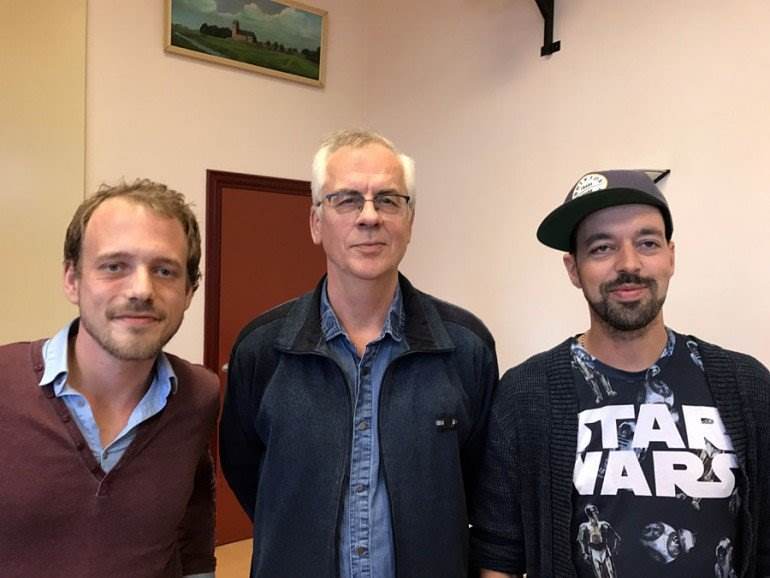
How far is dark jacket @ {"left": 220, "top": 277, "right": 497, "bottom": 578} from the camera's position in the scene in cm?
135

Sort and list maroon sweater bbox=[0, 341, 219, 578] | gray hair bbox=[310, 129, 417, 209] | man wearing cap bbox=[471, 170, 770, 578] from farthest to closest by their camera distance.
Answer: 1. gray hair bbox=[310, 129, 417, 209]
2. man wearing cap bbox=[471, 170, 770, 578]
3. maroon sweater bbox=[0, 341, 219, 578]

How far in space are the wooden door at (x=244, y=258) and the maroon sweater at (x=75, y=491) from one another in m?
2.34

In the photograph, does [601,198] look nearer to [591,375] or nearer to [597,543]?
[591,375]

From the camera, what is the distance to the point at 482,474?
4.88 feet

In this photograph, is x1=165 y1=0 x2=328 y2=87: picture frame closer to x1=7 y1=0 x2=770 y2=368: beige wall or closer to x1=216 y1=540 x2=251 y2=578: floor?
x1=7 y1=0 x2=770 y2=368: beige wall

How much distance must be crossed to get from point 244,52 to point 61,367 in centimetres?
288

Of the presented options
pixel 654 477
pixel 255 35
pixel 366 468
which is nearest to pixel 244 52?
pixel 255 35

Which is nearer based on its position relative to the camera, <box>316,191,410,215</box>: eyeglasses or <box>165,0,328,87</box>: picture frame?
<box>316,191,410,215</box>: eyeglasses

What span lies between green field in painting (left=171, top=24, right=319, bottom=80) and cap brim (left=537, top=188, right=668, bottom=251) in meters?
2.72

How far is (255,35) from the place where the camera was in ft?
12.3

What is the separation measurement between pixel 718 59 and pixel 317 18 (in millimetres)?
2342

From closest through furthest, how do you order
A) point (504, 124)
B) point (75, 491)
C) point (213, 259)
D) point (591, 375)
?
point (75, 491) < point (591, 375) < point (504, 124) < point (213, 259)

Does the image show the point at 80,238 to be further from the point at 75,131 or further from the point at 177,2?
the point at 177,2

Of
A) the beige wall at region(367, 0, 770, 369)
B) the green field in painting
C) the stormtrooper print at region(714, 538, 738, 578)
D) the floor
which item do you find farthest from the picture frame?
the stormtrooper print at region(714, 538, 738, 578)
